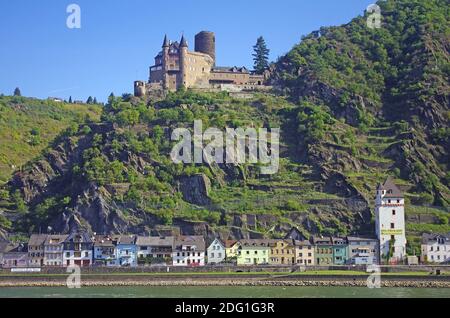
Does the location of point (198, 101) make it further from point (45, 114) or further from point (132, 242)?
point (45, 114)

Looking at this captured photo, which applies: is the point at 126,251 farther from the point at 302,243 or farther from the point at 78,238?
the point at 302,243

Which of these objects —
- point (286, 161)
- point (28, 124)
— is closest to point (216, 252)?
point (286, 161)

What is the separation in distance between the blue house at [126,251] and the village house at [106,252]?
0.41 m

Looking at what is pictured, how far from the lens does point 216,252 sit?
73.2m

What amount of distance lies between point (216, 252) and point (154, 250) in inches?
223

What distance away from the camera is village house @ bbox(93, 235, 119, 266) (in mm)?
73625

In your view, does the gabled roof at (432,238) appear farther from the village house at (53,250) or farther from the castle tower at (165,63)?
the castle tower at (165,63)

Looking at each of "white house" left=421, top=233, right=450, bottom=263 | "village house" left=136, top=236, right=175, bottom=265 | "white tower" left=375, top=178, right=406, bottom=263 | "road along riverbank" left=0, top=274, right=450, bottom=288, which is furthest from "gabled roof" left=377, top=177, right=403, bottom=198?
"village house" left=136, top=236, right=175, bottom=265

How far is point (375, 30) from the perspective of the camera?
11500cm

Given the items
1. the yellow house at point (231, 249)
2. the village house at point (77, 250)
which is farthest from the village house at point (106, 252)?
the yellow house at point (231, 249)

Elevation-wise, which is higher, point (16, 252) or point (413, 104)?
point (413, 104)

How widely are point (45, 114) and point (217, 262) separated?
256ft

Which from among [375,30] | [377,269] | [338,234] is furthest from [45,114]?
[377,269]

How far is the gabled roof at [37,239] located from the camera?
2950 inches
